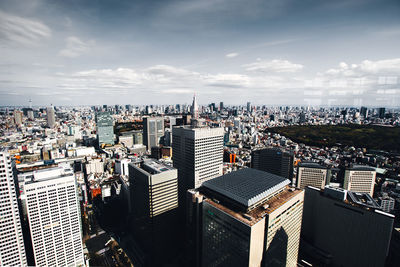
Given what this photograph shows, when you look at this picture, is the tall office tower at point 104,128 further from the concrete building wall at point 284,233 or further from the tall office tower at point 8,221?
the concrete building wall at point 284,233

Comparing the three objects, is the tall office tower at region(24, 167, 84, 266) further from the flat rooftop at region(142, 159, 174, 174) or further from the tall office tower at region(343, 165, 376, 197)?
the tall office tower at region(343, 165, 376, 197)

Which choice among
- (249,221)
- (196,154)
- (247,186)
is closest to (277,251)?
(249,221)

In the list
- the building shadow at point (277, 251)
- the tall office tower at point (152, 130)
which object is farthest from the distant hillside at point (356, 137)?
the tall office tower at point (152, 130)

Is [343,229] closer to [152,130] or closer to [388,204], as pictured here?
[388,204]

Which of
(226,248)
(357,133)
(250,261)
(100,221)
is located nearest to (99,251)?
(100,221)

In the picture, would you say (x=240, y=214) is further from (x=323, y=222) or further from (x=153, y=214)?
(x=323, y=222)

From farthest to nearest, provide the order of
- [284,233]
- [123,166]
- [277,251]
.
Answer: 1. [123,166]
2. [284,233]
3. [277,251]

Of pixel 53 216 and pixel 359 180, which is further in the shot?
pixel 359 180
